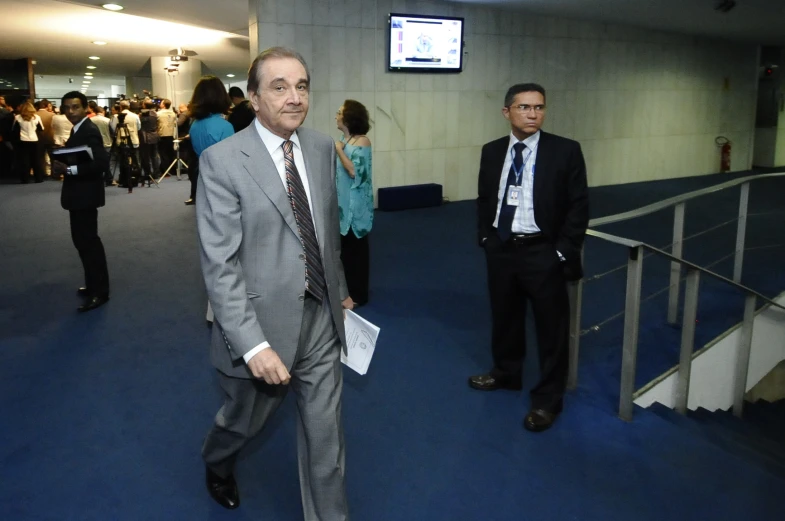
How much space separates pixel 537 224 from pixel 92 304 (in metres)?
3.50

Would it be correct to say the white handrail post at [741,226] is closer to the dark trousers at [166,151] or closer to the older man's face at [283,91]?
the older man's face at [283,91]

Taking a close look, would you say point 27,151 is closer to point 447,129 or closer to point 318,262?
point 447,129

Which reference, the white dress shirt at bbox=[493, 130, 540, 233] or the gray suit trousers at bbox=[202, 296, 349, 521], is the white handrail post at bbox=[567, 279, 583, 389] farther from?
the gray suit trousers at bbox=[202, 296, 349, 521]

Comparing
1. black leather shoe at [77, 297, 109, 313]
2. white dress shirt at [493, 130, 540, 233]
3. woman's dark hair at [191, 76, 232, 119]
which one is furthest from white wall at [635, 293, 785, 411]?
black leather shoe at [77, 297, 109, 313]

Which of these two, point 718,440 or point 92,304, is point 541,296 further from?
point 92,304

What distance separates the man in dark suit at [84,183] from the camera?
4641 mm

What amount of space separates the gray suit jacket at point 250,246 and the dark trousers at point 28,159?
12374 millimetres

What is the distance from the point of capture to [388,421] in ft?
10.5

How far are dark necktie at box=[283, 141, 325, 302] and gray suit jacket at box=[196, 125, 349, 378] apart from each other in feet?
0.08

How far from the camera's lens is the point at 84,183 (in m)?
4.71

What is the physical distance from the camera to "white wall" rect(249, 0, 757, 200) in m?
8.87

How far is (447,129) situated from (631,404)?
7.50 m

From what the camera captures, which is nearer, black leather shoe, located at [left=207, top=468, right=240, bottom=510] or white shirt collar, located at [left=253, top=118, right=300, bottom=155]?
white shirt collar, located at [left=253, top=118, right=300, bottom=155]

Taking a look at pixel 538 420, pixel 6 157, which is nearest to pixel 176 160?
pixel 6 157
